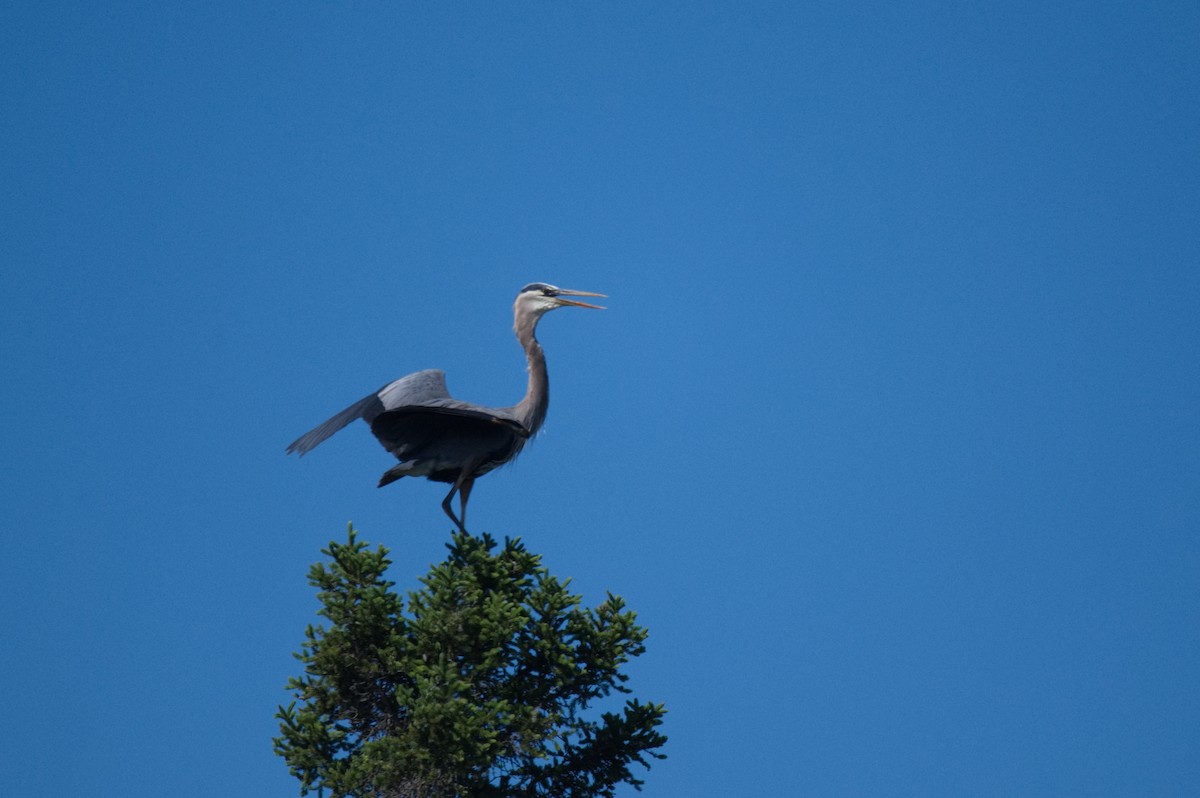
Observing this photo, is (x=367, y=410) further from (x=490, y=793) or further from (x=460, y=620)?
(x=490, y=793)

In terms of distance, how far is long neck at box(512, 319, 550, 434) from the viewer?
17516 millimetres

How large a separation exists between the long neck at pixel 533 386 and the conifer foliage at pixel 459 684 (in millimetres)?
3253

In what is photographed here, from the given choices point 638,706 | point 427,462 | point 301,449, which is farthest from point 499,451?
point 638,706

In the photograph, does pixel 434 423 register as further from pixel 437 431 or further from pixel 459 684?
pixel 459 684

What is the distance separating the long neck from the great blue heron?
0.11 ft

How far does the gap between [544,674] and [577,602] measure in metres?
0.88

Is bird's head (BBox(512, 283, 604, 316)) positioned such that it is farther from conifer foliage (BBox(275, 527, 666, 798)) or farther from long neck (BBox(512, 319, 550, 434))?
conifer foliage (BBox(275, 527, 666, 798))

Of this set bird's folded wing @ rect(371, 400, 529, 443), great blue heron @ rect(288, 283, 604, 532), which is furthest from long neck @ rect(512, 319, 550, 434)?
bird's folded wing @ rect(371, 400, 529, 443)

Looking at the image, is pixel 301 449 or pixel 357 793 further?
pixel 301 449

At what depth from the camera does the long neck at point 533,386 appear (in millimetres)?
17516

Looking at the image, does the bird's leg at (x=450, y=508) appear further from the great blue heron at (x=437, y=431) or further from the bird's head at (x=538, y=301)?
the bird's head at (x=538, y=301)

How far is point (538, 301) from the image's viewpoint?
18.7 metres

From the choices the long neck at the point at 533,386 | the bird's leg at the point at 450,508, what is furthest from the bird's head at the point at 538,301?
the bird's leg at the point at 450,508

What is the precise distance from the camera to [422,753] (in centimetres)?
1266
